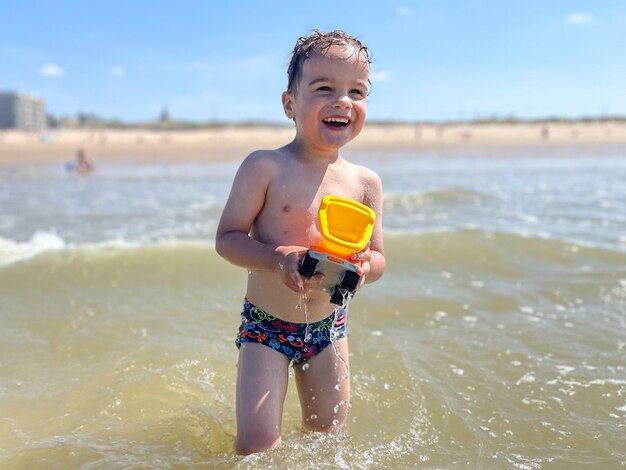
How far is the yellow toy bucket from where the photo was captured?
2121 millimetres

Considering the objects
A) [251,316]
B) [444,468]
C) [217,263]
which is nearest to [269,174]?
[251,316]

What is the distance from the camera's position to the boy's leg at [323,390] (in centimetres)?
264

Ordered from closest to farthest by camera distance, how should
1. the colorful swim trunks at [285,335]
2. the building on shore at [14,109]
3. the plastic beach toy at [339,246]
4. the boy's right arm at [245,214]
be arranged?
the plastic beach toy at [339,246]
the boy's right arm at [245,214]
the colorful swim trunks at [285,335]
the building on shore at [14,109]

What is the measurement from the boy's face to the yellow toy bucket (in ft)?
1.40

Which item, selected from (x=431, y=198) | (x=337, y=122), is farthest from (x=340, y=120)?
(x=431, y=198)

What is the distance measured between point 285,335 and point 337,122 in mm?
872

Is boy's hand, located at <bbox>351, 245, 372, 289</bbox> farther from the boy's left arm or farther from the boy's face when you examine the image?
the boy's face

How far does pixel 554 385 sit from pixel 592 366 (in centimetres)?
38

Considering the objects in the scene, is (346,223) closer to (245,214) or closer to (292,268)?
(292,268)

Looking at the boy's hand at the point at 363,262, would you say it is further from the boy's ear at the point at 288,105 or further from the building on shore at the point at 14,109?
the building on shore at the point at 14,109

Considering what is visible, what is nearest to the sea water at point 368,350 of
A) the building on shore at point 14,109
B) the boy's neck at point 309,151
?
the boy's neck at point 309,151

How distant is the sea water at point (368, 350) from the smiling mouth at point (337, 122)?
1.25m

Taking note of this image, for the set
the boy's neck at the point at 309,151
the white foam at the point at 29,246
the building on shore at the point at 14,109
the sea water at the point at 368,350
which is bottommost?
the sea water at the point at 368,350

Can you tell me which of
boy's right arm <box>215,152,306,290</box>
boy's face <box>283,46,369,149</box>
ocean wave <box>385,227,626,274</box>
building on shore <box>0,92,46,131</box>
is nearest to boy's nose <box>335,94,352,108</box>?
boy's face <box>283,46,369,149</box>
